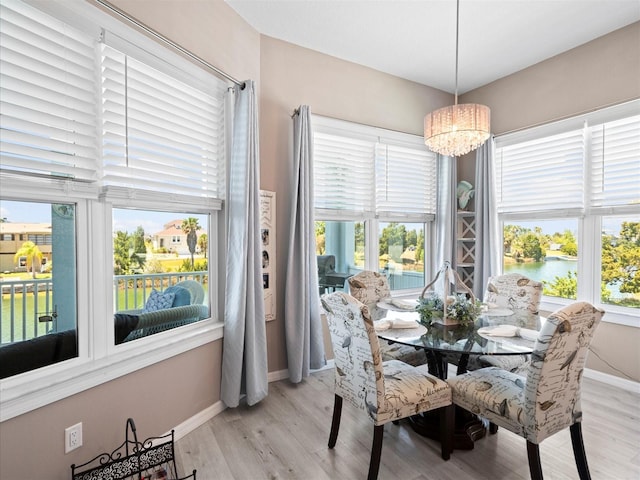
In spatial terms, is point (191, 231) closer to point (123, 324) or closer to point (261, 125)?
point (123, 324)

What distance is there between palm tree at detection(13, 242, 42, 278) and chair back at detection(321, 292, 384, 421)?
1.45m

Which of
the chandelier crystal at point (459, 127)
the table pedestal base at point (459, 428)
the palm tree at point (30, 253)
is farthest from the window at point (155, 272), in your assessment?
the chandelier crystal at point (459, 127)

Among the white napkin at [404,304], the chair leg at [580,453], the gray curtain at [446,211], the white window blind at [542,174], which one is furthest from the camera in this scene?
the gray curtain at [446,211]

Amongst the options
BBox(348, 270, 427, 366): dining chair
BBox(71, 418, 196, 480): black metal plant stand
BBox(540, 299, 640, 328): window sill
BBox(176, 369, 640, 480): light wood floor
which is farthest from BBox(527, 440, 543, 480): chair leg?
BBox(540, 299, 640, 328): window sill

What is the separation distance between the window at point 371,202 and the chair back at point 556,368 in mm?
2153

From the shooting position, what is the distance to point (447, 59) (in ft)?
11.1

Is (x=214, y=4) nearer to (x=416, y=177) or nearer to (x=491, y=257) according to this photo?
(x=416, y=177)

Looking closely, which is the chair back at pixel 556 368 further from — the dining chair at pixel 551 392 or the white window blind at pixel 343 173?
the white window blind at pixel 343 173

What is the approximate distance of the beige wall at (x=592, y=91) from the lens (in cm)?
283

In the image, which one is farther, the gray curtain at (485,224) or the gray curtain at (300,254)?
the gray curtain at (485,224)

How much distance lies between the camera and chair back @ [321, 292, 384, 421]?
1703 millimetres

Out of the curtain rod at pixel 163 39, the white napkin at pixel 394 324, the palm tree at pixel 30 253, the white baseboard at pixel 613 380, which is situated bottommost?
the white baseboard at pixel 613 380

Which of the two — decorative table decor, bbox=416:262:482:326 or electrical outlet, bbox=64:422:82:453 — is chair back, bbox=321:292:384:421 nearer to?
decorative table decor, bbox=416:262:482:326

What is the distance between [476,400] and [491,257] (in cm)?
228
